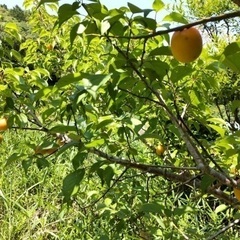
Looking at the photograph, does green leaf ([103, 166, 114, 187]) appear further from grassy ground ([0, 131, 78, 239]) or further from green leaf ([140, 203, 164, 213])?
grassy ground ([0, 131, 78, 239])

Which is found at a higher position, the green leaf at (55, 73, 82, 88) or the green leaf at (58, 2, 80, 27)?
the green leaf at (58, 2, 80, 27)

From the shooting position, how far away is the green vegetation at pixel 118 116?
2.81 ft

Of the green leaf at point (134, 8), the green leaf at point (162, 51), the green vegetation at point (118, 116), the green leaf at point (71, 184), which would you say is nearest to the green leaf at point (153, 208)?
the green vegetation at point (118, 116)

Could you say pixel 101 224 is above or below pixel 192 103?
below

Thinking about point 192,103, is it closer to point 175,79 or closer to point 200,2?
point 175,79

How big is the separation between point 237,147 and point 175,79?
188 millimetres

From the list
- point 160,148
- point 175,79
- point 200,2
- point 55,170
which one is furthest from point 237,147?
point 200,2

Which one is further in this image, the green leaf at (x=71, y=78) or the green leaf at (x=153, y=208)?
the green leaf at (x=153, y=208)

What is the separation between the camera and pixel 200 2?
3857 mm

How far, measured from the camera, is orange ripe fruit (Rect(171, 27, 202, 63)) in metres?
0.80

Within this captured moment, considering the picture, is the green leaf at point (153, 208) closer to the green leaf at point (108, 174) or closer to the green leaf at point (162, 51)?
the green leaf at point (108, 174)

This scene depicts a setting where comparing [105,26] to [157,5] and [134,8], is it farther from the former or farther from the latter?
[157,5]

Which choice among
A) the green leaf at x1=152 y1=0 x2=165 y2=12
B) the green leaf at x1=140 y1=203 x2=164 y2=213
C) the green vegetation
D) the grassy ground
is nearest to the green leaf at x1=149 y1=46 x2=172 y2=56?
the green vegetation

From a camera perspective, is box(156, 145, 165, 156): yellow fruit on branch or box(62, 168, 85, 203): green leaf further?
box(156, 145, 165, 156): yellow fruit on branch
